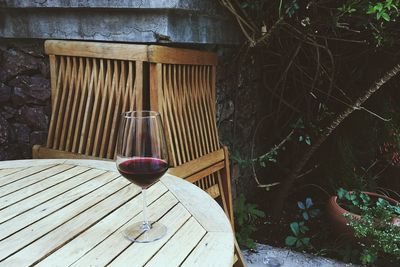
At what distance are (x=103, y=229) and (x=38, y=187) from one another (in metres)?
0.33

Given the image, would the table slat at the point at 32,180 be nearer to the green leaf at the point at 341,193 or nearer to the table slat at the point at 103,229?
the table slat at the point at 103,229

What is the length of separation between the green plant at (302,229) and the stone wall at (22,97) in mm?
1721

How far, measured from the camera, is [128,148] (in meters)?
0.82

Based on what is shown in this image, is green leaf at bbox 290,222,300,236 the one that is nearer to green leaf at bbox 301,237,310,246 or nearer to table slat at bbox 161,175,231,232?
green leaf at bbox 301,237,310,246

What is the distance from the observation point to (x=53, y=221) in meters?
0.92

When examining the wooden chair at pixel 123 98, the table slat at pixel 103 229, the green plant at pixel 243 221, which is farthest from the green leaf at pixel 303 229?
the table slat at pixel 103 229

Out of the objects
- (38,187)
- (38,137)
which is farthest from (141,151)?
(38,137)

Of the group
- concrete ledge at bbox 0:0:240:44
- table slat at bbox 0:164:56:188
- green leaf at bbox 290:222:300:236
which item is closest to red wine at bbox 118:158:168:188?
table slat at bbox 0:164:56:188

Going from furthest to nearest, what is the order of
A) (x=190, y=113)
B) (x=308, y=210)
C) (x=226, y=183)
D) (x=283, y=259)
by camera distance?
1. (x=308, y=210)
2. (x=283, y=259)
3. (x=226, y=183)
4. (x=190, y=113)

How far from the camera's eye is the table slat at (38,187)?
3.40 feet

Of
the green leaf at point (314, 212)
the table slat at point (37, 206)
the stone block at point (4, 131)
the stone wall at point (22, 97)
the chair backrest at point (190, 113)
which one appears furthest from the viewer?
the green leaf at point (314, 212)

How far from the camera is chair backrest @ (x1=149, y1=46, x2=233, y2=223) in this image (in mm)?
1862

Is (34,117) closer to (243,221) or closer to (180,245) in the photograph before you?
(243,221)

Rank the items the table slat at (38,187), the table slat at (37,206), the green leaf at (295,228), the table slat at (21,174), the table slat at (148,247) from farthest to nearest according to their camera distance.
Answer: the green leaf at (295,228) < the table slat at (21,174) < the table slat at (38,187) < the table slat at (37,206) < the table slat at (148,247)
